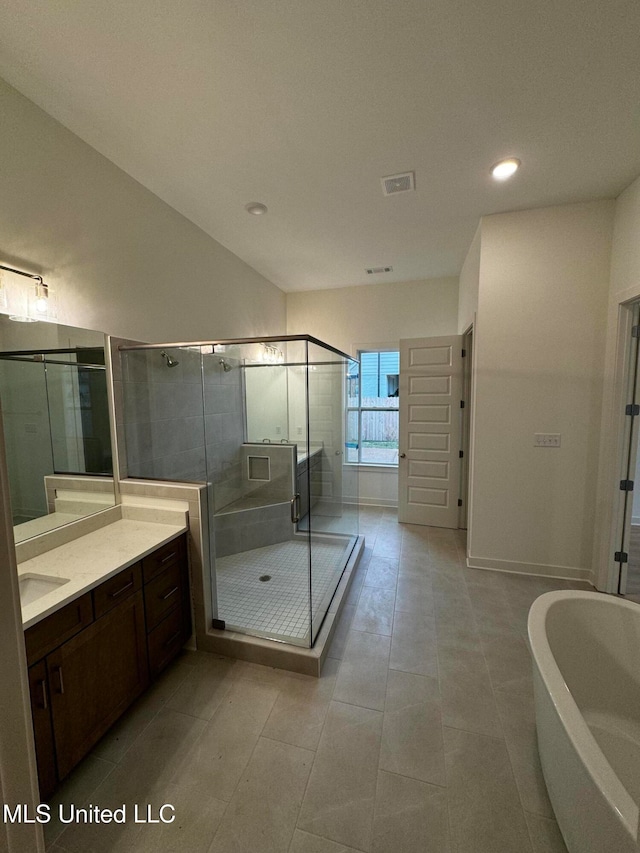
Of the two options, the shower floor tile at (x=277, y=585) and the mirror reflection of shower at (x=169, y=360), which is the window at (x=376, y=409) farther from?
the mirror reflection of shower at (x=169, y=360)

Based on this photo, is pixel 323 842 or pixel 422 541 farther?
pixel 422 541

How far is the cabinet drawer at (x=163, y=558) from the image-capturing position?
1768mm

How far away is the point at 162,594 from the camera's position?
6.14 feet

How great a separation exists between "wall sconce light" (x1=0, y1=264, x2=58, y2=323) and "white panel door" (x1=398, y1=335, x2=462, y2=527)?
3.29 m

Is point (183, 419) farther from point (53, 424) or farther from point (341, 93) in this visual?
point (341, 93)

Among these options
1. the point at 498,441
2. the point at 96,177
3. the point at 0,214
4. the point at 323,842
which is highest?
the point at 96,177

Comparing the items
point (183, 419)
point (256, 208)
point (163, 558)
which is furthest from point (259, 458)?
point (256, 208)

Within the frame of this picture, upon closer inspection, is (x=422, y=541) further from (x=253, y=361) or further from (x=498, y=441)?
(x=253, y=361)

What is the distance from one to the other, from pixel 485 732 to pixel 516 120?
3.10 meters

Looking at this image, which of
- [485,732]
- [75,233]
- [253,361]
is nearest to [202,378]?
[253,361]

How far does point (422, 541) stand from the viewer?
3.64 m

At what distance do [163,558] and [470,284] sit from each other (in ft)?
11.5

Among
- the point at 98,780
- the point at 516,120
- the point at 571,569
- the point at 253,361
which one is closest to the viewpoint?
the point at 98,780

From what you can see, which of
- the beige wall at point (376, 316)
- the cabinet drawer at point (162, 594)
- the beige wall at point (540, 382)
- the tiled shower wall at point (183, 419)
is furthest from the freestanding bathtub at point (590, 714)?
the beige wall at point (376, 316)
